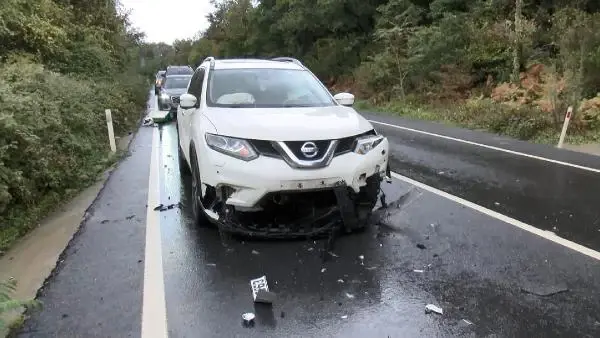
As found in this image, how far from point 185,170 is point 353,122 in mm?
4059

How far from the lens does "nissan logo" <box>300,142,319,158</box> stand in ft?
16.3

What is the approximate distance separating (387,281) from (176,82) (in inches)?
745

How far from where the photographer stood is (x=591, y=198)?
695 centimetres

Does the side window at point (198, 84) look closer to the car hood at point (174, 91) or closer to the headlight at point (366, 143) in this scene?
the headlight at point (366, 143)

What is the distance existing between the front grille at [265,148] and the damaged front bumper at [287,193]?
0.20 feet

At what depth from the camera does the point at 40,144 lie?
7512 mm

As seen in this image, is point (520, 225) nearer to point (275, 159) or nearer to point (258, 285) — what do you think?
point (275, 159)

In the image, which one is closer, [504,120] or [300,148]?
[300,148]

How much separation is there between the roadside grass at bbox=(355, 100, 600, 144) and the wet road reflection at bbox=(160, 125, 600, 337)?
741cm

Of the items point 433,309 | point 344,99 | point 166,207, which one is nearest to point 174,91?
point 166,207

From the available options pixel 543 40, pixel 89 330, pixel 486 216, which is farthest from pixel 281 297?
pixel 543 40

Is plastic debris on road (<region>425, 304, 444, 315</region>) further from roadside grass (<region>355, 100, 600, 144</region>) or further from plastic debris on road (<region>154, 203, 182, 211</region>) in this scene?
roadside grass (<region>355, 100, 600, 144</region>)

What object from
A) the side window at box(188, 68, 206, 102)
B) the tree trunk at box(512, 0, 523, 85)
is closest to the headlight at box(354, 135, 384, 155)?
the side window at box(188, 68, 206, 102)

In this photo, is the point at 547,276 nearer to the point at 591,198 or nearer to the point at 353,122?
the point at 353,122
